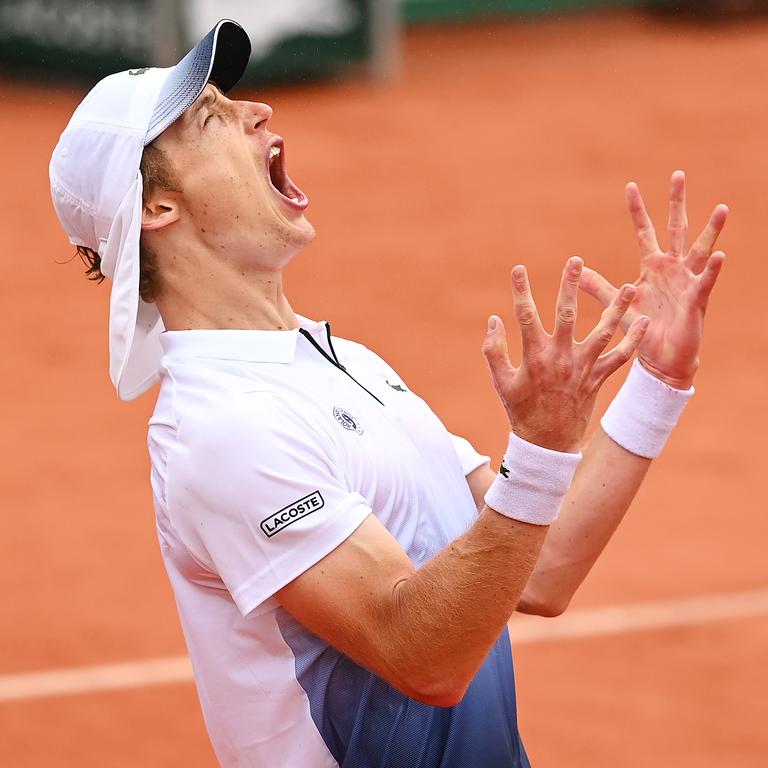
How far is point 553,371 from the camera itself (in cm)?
309

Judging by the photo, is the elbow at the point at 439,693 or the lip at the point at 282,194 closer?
the elbow at the point at 439,693

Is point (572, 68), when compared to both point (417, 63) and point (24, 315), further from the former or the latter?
point (24, 315)

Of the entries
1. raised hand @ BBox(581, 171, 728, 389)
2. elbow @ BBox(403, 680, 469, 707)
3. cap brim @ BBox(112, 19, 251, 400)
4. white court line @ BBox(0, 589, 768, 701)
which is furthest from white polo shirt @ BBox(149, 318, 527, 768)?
white court line @ BBox(0, 589, 768, 701)

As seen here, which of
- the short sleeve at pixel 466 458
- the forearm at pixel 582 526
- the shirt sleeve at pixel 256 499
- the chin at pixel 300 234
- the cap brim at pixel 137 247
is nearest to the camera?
the shirt sleeve at pixel 256 499

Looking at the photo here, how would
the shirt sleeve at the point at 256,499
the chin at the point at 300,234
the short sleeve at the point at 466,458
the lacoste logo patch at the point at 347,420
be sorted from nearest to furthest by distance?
1. the shirt sleeve at the point at 256,499
2. the lacoste logo patch at the point at 347,420
3. the chin at the point at 300,234
4. the short sleeve at the point at 466,458

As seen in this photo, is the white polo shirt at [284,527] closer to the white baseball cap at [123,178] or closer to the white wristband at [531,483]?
the white baseball cap at [123,178]

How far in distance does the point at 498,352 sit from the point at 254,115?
101 cm

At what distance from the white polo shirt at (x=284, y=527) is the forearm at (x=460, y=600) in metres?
0.20

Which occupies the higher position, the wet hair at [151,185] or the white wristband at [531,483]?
the wet hair at [151,185]

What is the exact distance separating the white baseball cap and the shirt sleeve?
441mm

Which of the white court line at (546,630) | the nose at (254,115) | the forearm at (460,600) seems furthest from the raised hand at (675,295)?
the white court line at (546,630)

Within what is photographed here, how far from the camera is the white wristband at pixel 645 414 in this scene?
12.7 ft

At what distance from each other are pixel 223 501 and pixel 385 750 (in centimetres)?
64

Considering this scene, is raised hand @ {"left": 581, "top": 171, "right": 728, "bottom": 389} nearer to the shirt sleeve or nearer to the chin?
the chin
